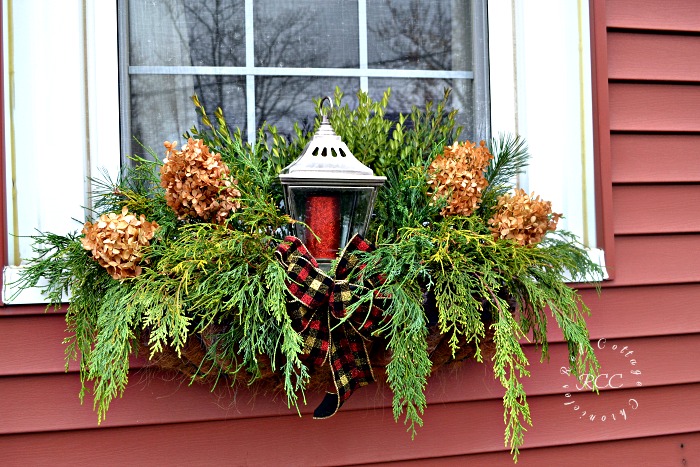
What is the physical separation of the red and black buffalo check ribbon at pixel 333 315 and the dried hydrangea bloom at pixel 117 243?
0.92 ft

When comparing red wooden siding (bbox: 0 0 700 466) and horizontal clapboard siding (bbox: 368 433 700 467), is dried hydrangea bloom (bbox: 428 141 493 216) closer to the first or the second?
red wooden siding (bbox: 0 0 700 466)

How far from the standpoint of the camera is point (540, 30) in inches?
68.3

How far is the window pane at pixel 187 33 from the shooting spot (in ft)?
5.37

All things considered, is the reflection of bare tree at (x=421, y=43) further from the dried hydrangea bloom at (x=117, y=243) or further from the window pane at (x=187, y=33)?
the dried hydrangea bloom at (x=117, y=243)

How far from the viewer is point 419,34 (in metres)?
1.78

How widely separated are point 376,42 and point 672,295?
105cm

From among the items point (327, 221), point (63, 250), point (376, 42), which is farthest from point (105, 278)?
point (376, 42)

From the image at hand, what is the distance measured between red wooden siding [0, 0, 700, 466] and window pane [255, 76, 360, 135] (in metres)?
0.68

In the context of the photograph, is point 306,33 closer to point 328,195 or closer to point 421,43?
point 421,43

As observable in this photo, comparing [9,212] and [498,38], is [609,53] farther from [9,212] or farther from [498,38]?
[9,212]

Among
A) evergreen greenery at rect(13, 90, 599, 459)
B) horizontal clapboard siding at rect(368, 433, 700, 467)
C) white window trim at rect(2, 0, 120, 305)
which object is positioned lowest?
horizontal clapboard siding at rect(368, 433, 700, 467)

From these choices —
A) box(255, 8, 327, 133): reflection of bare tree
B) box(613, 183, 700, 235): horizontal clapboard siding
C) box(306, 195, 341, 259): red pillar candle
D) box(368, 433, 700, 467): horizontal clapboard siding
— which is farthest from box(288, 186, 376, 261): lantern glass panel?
box(613, 183, 700, 235): horizontal clapboard siding

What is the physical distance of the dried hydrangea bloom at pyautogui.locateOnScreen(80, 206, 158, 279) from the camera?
1285 millimetres

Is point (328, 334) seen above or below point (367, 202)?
below
